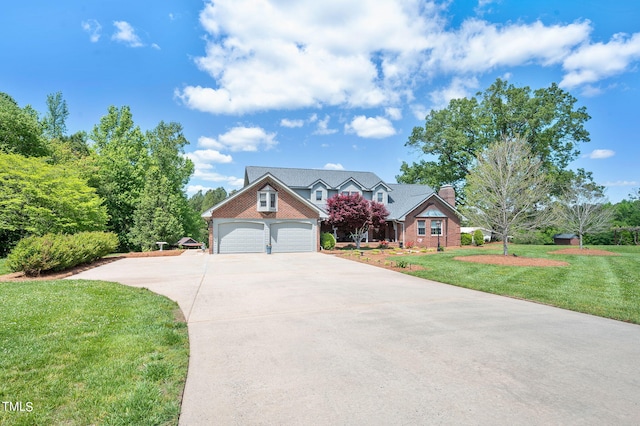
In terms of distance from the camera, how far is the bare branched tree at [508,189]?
1739 cm

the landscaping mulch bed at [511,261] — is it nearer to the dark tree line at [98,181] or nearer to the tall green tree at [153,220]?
the dark tree line at [98,181]

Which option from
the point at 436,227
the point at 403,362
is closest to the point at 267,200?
the point at 436,227

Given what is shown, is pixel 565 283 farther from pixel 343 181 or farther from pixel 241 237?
pixel 343 181

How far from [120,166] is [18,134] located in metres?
7.66

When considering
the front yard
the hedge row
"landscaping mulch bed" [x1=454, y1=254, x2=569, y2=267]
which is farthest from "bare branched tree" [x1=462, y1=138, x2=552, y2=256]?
the hedge row

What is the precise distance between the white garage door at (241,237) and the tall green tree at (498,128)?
2591 centimetres

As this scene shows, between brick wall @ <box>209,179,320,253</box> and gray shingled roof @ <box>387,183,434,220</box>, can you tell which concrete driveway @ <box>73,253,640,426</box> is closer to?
brick wall @ <box>209,179,320,253</box>

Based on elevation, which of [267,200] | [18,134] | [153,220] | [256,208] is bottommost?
[153,220]

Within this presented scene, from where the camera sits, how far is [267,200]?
22781 millimetres

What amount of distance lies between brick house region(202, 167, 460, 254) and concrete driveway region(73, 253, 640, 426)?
14570 millimetres

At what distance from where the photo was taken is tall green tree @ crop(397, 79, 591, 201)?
1446 inches

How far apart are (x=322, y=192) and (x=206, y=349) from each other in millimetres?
25255

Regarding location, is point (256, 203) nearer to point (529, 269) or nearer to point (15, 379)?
point (529, 269)

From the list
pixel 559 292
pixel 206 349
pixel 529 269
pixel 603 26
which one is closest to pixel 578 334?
pixel 559 292
